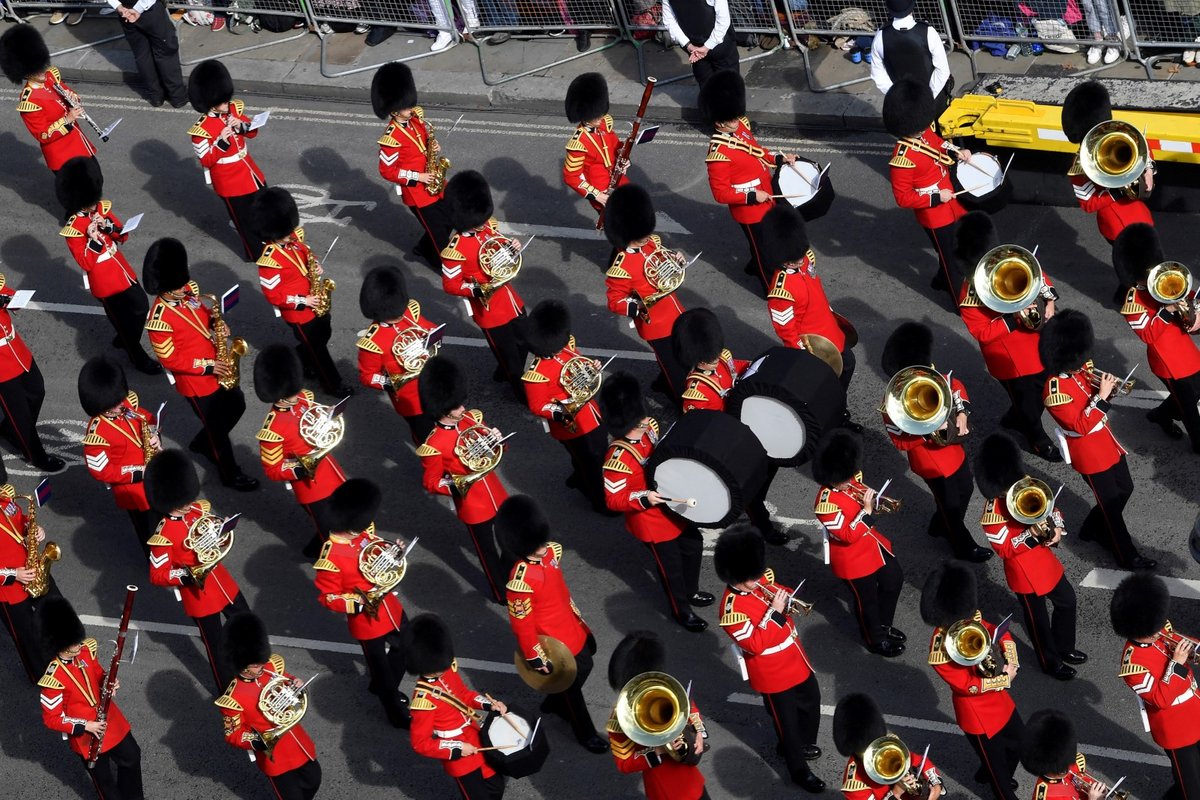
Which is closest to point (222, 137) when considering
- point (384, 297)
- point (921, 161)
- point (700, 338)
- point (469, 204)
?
point (469, 204)

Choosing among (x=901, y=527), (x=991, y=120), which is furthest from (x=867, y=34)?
(x=901, y=527)

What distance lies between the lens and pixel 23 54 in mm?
17625

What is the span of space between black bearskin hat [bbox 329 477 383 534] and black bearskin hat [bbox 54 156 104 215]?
4319mm

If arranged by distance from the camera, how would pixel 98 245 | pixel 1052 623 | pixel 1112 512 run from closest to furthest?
pixel 1052 623 < pixel 1112 512 < pixel 98 245

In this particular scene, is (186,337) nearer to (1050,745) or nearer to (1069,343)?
(1069,343)

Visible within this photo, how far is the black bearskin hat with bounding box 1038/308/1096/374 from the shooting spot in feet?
43.0

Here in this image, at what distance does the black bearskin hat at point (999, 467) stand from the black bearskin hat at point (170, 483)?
4705 mm

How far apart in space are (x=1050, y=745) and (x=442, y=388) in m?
4.47

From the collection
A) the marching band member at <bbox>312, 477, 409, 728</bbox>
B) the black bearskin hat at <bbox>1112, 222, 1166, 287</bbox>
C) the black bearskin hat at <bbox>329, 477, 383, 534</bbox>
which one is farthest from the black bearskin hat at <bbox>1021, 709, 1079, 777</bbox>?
the black bearskin hat at <bbox>329, 477, 383, 534</bbox>

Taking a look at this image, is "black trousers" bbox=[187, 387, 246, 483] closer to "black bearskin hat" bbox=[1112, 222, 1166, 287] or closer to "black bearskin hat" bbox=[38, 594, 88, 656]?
"black bearskin hat" bbox=[38, 594, 88, 656]

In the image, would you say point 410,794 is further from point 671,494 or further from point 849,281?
point 849,281

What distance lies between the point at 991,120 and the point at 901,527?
3503 millimetres

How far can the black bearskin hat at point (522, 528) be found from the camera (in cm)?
1230

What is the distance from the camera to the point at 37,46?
1764 cm
